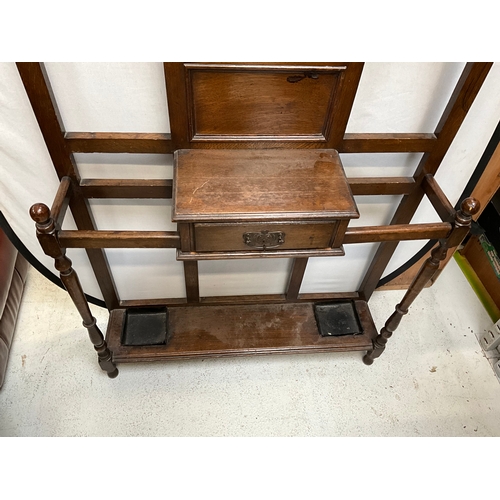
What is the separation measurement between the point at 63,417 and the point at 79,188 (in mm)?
870

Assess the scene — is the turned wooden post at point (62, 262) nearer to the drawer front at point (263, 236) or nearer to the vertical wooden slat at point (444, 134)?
the drawer front at point (263, 236)

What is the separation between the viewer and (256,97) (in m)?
1.03

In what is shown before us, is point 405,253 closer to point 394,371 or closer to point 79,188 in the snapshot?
point 394,371

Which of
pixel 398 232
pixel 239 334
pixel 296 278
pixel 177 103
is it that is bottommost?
pixel 239 334

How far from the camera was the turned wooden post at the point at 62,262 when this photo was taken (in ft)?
3.11

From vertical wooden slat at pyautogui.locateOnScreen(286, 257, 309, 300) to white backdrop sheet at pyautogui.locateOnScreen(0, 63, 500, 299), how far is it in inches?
2.7

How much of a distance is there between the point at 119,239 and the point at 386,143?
28.7 inches

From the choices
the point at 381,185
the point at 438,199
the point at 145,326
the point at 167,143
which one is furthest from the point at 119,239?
the point at 438,199

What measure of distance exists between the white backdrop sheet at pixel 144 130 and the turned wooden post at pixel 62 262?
0.76ft

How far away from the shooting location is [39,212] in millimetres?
935

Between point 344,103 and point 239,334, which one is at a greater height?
point 344,103

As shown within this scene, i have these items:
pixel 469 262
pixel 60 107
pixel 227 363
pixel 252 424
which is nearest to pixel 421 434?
pixel 252 424

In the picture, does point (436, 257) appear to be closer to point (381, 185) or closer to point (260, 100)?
point (381, 185)

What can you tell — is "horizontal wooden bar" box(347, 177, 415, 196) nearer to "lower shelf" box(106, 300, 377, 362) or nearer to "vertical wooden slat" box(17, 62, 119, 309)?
"lower shelf" box(106, 300, 377, 362)
